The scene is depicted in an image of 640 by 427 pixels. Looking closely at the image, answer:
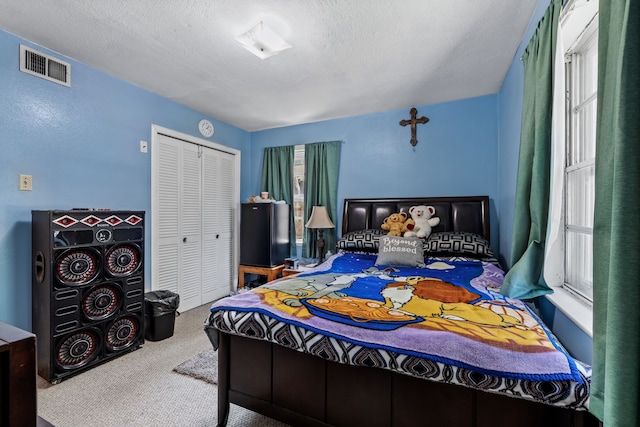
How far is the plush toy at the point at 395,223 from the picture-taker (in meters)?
3.02

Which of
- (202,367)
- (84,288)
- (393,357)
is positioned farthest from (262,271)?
(393,357)

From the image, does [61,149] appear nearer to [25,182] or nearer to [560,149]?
[25,182]

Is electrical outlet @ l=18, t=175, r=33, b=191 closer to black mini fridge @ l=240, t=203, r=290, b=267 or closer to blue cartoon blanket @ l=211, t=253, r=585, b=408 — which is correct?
blue cartoon blanket @ l=211, t=253, r=585, b=408

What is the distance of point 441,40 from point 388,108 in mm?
1357

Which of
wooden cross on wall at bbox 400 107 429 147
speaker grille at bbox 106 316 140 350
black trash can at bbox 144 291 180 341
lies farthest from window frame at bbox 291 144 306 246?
speaker grille at bbox 106 316 140 350

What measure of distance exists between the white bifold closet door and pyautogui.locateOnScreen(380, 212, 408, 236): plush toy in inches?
88.8

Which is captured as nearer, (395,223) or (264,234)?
(395,223)

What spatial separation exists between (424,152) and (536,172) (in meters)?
1.91

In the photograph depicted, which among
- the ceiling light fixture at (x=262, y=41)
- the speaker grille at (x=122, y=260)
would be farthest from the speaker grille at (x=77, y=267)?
the ceiling light fixture at (x=262, y=41)

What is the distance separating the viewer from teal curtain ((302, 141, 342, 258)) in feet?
12.4

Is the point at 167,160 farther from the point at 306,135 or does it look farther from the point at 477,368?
the point at 477,368

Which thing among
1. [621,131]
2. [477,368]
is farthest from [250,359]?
[621,131]

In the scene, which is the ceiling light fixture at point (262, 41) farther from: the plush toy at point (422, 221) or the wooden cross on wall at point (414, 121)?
the plush toy at point (422, 221)

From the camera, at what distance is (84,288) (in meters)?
2.11
